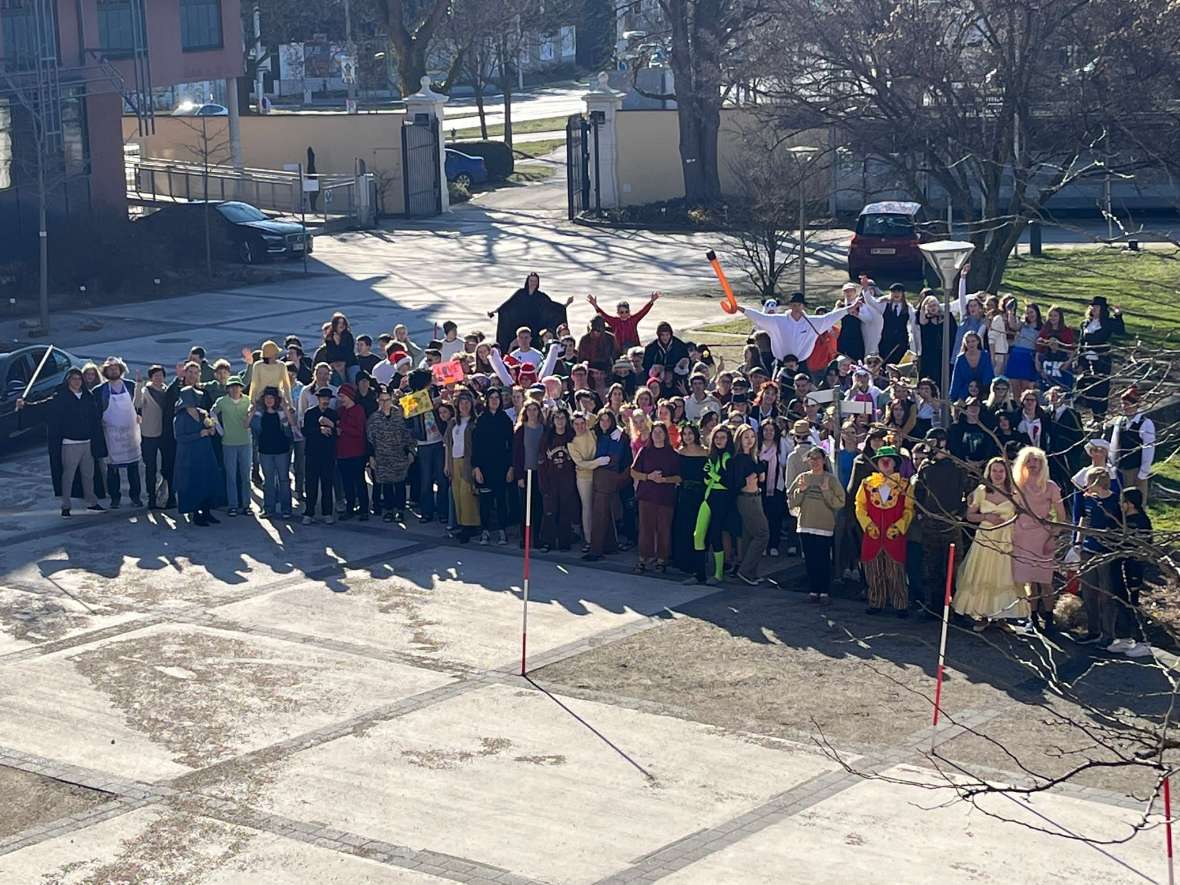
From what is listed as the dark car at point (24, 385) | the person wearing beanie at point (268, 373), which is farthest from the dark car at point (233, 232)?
the person wearing beanie at point (268, 373)

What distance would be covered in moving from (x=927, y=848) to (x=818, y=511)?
5.00 m

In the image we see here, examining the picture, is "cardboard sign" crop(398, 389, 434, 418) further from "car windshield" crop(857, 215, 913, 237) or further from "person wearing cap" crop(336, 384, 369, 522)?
"car windshield" crop(857, 215, 913, 237)

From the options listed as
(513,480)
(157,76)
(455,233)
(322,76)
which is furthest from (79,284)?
(322,76)

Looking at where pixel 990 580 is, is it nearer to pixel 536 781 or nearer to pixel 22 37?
pixel 536 781

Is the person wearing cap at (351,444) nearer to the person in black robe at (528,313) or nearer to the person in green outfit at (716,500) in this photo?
the person in green outfit at (716,500)

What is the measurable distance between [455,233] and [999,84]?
1801 centimetres

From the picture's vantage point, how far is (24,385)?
68.7 ft

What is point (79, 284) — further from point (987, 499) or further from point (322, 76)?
point (322, 76)

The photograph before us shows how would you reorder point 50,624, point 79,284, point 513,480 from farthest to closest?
point 79,284 → point 513,480 → point 50,624

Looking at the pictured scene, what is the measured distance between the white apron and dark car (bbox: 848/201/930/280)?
1677cm

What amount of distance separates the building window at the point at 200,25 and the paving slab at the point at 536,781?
3017 centimetres

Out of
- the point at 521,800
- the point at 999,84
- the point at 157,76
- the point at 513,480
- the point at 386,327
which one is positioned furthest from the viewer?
the point at 157,76

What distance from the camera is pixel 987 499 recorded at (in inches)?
539

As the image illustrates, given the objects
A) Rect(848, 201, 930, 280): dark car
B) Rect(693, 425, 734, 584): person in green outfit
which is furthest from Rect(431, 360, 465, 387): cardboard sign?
Rect(848, 201, 930, 280): dark car
